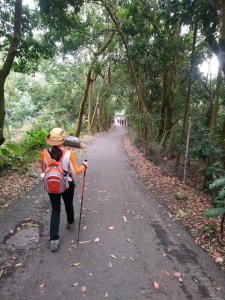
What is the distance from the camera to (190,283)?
4297mm

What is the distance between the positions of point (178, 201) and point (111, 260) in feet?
13.8

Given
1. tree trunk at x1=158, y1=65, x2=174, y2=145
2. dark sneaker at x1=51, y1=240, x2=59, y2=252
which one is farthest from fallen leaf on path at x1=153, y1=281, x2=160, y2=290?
tree trunk at x1=158, y1=65, x2=174, y2=145

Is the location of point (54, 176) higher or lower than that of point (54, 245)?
higher

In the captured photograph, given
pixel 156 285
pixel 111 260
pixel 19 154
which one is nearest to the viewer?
pixel 156 285

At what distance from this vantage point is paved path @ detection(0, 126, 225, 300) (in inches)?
158

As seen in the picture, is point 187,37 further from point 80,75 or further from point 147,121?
point 80,75

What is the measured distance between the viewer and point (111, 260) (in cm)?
482

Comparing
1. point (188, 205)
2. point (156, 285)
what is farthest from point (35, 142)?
point (156, 285)

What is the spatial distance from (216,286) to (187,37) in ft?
43.8

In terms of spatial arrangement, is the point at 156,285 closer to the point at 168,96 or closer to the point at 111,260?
the point at 111,260

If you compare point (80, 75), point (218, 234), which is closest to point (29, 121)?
point (80, 75)

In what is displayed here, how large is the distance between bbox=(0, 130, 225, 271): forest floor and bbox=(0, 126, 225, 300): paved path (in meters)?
0.26

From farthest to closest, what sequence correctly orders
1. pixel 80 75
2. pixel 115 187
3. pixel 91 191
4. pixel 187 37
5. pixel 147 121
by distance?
1. pixel 80 75
2. pixel 147 121
3. pixel 187 37
4. pixel 115 187
5. pixel 91 191

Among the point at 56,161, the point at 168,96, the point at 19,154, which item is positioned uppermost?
the point at 168,96
